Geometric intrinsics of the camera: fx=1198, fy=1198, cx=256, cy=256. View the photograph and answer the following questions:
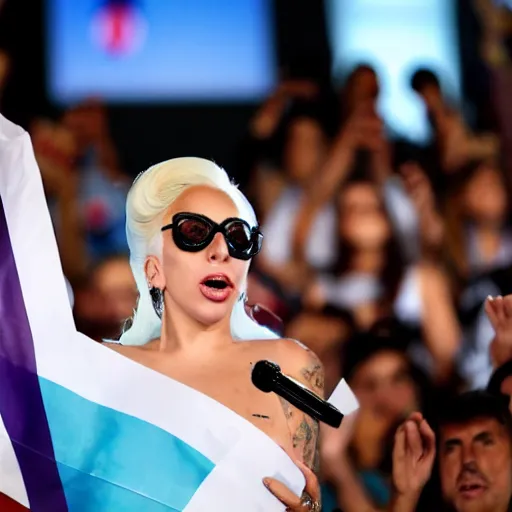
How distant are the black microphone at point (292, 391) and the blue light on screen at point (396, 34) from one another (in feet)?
15.1

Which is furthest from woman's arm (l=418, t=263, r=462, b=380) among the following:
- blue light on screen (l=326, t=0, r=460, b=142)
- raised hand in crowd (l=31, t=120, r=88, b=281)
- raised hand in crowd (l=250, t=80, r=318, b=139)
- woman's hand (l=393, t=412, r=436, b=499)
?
woman's hand (l=393, t=412, r=436, b=499)

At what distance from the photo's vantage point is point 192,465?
237 centimetres

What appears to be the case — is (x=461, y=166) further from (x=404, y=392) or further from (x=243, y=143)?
(x=404, y=392)

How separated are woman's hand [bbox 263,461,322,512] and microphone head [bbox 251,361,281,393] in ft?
0.54

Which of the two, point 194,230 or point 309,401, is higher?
point 194,230

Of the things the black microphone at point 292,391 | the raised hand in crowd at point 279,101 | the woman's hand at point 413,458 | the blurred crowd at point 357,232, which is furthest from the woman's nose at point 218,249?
the raised hand in crowd at point 279,101

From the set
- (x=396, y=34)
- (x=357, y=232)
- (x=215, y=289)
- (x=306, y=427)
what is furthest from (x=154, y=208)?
(x=396, y=34)

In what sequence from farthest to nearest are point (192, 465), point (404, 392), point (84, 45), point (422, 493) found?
1. point (84, 45)
2. point (404, 392)
3. point (422, 493)
4. point (192, 465)

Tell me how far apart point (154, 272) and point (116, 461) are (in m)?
0.39

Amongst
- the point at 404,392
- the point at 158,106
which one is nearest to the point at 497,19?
the point at 158,106

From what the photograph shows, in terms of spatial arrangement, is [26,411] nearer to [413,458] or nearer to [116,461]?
[116,461]

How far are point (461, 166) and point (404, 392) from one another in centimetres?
184

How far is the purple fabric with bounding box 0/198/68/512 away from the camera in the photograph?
2.39 metres

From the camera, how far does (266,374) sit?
7.58 feet
